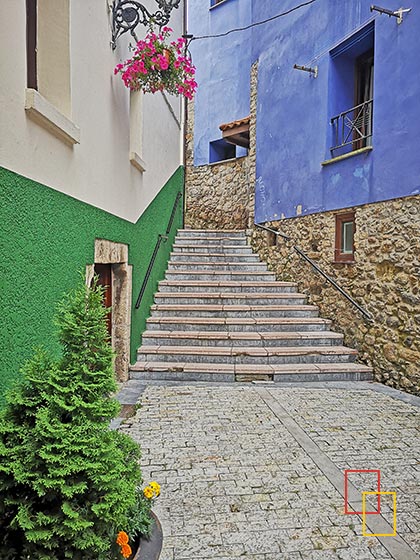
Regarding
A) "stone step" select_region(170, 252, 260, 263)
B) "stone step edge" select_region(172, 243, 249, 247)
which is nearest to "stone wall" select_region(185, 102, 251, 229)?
"stone step edge" select_region(172, 243, 249, 247)

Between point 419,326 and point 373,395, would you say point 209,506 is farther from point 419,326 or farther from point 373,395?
point 419,326

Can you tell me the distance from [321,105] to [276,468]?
5656 millimetres

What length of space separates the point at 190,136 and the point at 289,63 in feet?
18.3

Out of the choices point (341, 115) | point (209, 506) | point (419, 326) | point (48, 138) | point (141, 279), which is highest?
point (341, 115)

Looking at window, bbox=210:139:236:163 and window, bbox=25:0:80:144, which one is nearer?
window, bbox=25:0:80:144

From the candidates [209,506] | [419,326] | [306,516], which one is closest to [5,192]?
[209,506]

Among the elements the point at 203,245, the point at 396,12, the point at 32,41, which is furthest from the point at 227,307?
the point at 32,41

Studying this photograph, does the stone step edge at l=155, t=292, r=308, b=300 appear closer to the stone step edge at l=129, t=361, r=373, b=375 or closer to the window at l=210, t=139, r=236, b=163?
the stone step edge at l=129, t=361, r=373, b=375

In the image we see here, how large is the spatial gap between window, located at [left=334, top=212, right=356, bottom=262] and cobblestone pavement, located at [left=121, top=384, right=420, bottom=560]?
6.82 feet

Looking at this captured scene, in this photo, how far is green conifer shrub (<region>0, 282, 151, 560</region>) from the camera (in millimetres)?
1600

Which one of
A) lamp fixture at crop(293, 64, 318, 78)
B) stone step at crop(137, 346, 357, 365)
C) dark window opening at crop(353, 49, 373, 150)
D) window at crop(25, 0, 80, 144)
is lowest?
stone step at crop(137, 346, 357, 365)

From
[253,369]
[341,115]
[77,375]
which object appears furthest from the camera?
[341,115]

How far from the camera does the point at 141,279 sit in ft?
19.1

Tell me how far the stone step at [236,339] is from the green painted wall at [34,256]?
2.40m
